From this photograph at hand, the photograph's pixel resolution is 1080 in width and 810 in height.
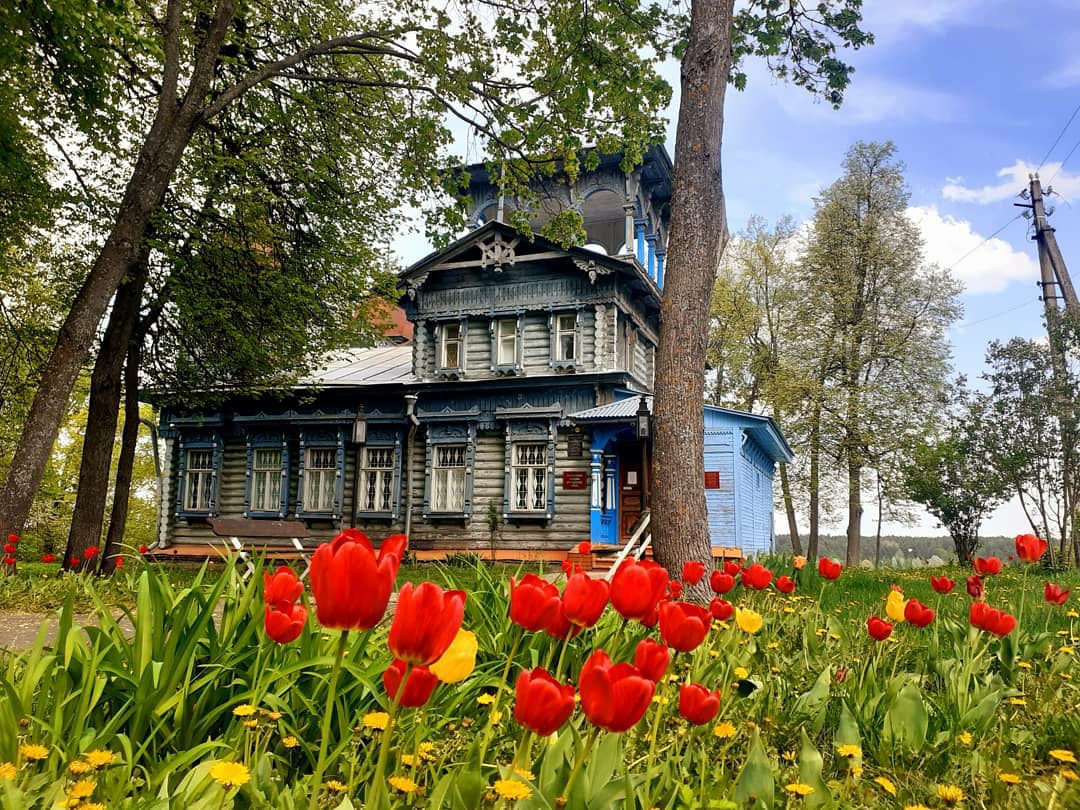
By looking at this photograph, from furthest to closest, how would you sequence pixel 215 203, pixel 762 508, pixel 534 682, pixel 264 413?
pixel 762 508, pixel 264 413, pixel 215 203, pixel 534 682

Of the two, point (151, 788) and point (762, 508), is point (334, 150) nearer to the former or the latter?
point (151, 788)

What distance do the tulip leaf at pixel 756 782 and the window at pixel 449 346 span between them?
58.9ft

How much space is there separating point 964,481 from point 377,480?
14633 millimetres

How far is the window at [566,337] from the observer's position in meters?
18.1

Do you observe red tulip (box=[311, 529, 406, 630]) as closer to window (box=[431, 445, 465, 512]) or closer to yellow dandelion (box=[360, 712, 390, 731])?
yellow dandelion (box=[360, 712, 390, 731])

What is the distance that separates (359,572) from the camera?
118 cm

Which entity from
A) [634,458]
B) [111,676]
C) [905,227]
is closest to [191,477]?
[634,458]

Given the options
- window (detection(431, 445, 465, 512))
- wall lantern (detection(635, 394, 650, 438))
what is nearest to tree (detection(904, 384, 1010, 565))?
wall lantern (detection(635, 394, 650, 438))

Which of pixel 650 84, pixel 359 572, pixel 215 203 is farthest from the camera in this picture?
pixel 215 203

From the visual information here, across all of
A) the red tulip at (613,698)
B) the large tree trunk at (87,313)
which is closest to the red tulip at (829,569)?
the red tulip at (613,698)

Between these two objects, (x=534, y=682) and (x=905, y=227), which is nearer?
(x=534, y=682)

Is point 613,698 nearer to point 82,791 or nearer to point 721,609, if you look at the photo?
point 82,791

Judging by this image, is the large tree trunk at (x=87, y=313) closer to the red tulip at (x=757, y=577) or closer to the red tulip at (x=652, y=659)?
the red tulip at (x=757, y=577)

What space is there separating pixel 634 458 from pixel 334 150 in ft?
33.2
